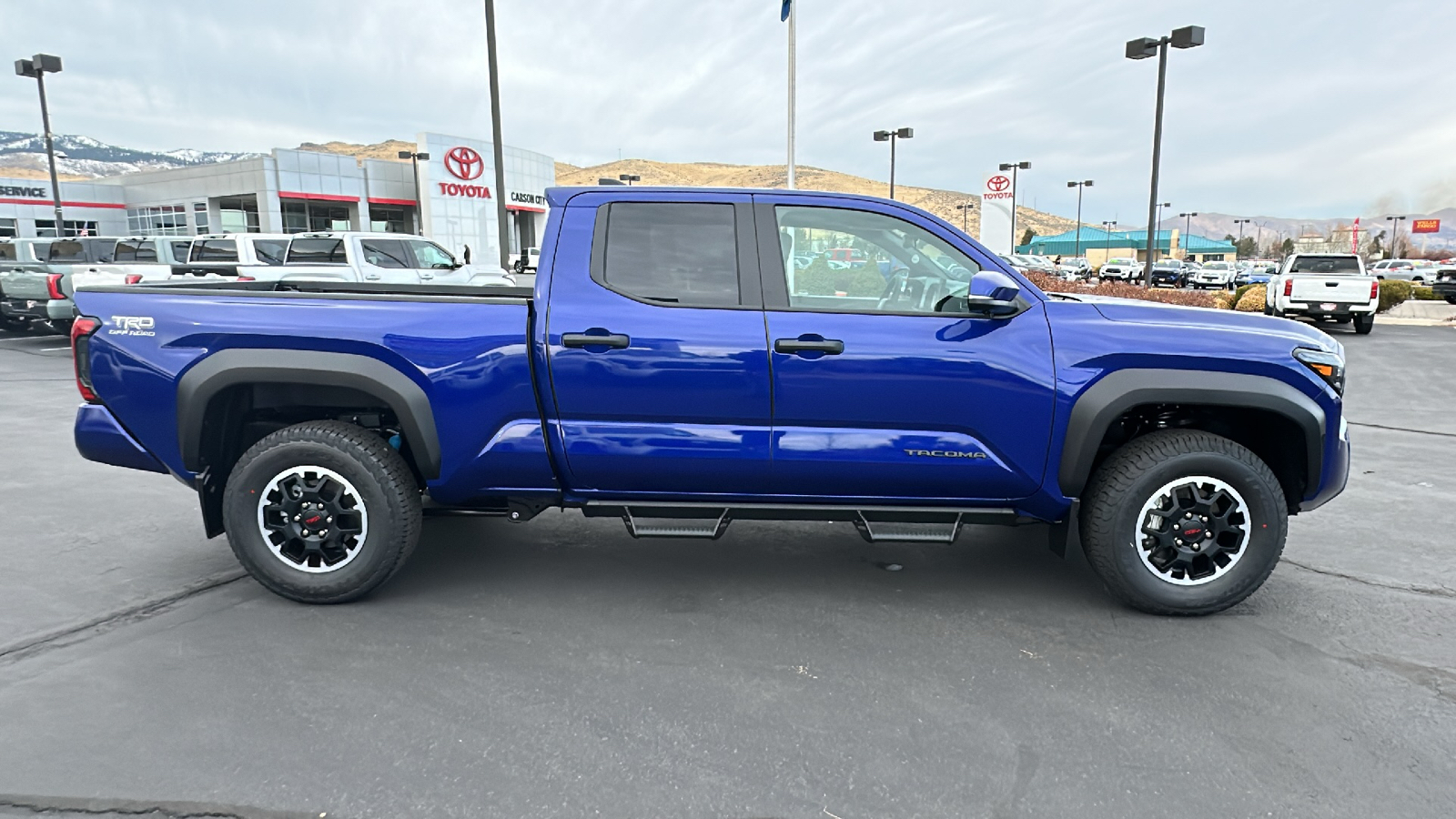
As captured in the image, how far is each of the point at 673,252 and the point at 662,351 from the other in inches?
20.3

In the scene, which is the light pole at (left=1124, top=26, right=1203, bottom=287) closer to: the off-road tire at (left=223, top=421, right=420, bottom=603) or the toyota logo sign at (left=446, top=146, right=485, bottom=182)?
A: the off-road tire at (left=223, top=421, right=420, bottom=603)

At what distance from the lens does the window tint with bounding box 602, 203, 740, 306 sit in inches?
153

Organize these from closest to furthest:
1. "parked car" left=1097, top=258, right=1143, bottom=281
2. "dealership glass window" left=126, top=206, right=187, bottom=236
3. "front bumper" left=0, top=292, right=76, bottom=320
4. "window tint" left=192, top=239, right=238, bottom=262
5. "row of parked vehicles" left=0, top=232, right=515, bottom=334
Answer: "row of parked vehicles" left=0, top=232, right=515, bottom=334 → "front bumper" left=0, top=292, right=76, bottom=320 → "window tint" left=192, top=239, right=238, bottom=262 → "parked car" left=1097, top=258, right=1143, bottom=281 → "dealership glass window" left=126, top=206, right=187, bottom=236

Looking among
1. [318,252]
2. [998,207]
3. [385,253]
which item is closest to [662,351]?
[385,253]

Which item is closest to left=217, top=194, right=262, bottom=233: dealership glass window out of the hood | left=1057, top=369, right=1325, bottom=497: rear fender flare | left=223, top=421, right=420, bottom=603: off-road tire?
left=223, top=421, right=420, bottom=603: off-road tire

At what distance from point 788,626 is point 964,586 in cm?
102

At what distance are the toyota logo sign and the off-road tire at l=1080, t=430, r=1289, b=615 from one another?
44.6 m

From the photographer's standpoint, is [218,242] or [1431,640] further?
[218,242]

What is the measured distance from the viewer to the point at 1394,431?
8.29m

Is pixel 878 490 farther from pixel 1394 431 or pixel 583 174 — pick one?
pixel 583 174

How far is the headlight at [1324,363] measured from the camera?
3.79 meters

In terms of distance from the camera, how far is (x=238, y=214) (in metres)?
45.6

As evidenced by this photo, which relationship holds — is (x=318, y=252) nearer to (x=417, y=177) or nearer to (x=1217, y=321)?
(x=1217, y=321)

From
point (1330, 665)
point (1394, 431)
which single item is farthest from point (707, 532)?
point (1394, 431)
